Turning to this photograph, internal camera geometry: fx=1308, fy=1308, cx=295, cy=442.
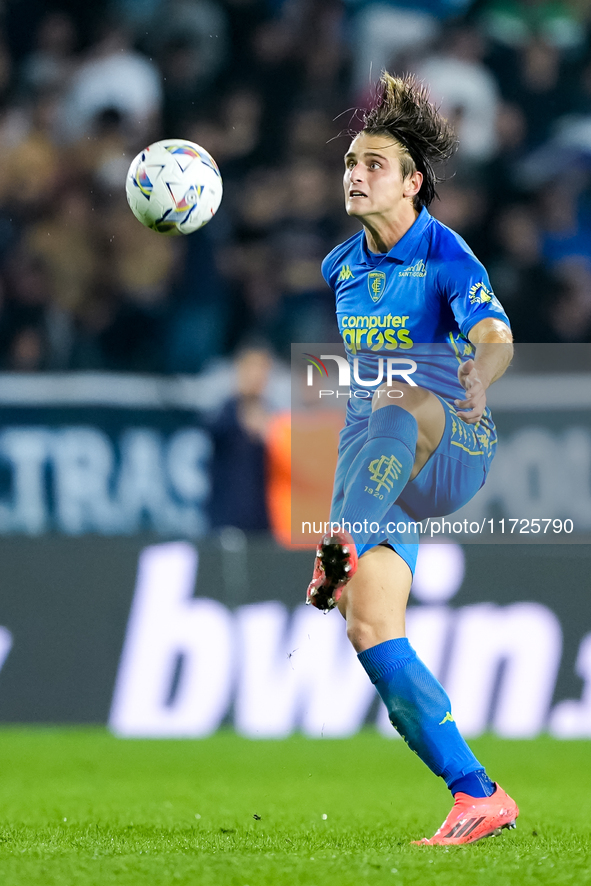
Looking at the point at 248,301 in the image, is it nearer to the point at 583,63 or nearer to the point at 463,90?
the point at 463,90

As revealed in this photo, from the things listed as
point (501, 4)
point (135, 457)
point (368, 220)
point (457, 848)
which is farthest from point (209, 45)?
point (457, 848)

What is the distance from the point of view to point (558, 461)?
8.41 m

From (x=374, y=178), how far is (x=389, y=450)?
91 cm

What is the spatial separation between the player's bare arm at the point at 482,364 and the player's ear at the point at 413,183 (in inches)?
26.9

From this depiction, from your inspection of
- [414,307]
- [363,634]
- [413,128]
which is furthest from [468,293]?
[363,634]

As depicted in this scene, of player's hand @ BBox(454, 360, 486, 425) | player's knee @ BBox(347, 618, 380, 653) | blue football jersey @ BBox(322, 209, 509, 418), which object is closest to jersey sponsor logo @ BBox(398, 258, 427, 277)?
blue football jersey @ BBox(322, 209, 509, 418)

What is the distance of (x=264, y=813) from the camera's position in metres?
4.97

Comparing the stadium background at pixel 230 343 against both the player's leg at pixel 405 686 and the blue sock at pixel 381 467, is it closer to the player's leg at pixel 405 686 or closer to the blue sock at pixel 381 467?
the player's leg at pixel 405 686

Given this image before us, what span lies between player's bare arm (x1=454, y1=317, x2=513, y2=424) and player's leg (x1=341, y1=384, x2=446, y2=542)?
0.22 metres

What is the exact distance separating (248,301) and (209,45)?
2212mm

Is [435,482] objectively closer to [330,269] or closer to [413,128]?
[330,269]

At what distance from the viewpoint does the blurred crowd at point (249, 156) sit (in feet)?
31.7

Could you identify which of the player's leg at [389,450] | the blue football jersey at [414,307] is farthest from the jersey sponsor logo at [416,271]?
the player's leg at [389,450]

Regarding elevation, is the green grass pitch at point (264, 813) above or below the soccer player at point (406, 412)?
below
